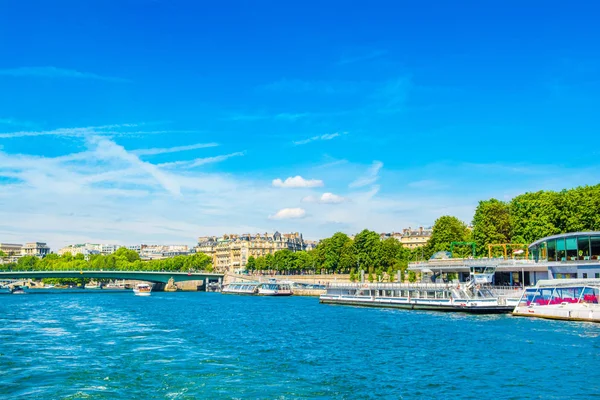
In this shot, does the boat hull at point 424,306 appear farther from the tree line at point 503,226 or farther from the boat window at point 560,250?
the tree line at point 503,226

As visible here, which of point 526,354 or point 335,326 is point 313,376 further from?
point 335,326

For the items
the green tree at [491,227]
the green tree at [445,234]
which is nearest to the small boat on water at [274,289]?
the green tree at [445,234]

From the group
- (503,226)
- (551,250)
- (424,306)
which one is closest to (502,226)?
(503,226)

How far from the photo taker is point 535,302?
60.8 m

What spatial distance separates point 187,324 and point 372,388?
3507cm

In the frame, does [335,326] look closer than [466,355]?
No

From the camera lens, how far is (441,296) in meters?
74.8

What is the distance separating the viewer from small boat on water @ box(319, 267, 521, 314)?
2628 inches

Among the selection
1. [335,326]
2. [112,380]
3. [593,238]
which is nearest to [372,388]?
[112,380]

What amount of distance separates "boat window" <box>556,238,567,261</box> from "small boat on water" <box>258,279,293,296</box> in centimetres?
7379

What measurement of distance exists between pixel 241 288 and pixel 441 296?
8672 centimetres

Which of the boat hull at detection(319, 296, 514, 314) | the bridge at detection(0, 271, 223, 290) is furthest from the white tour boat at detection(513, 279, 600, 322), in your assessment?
the bridge at detection(0, 271, 223, 290)

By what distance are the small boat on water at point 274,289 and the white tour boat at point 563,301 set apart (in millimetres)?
79329

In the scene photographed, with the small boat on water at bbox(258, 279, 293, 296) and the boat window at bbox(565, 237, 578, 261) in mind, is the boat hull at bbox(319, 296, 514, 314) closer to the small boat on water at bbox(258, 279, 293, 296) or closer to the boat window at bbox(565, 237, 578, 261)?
the boat window at bbox(565, 237, 578, 261)
